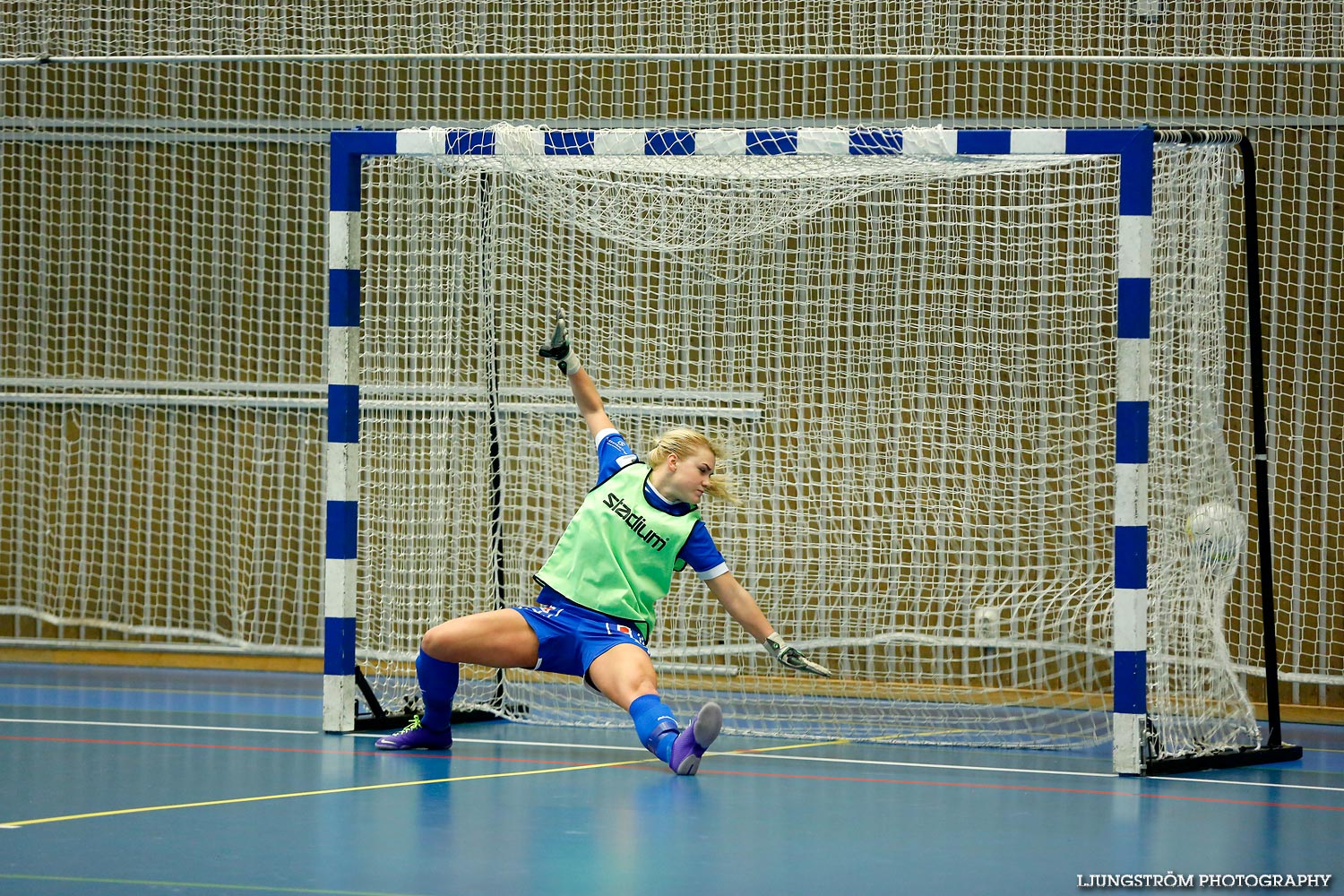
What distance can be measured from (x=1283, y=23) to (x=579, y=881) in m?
6.70

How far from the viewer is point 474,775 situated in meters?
6.16

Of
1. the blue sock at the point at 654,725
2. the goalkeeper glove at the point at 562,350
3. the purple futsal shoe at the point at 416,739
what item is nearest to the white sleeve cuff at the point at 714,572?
the blue sock at the point at 654,725

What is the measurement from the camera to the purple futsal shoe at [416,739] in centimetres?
670

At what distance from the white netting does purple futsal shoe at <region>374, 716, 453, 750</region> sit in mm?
1200

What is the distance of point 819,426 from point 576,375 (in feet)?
9.69

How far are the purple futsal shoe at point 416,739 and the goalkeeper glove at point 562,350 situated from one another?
1.54 m

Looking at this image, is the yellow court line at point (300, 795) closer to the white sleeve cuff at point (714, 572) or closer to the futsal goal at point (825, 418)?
the white sleeve cuff at point (714, 572)

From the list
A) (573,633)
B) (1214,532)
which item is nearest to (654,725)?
(573,633)

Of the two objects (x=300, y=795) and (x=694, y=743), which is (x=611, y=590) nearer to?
(x=694, y=743)

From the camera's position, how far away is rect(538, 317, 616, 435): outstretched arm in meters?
6.67

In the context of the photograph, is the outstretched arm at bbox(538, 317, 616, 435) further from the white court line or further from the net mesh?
the net mesh

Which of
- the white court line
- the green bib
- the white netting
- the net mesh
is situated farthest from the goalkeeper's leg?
the net mesh

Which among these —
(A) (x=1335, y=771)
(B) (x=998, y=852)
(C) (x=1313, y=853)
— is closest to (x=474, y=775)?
(B) (x=998, y=852)

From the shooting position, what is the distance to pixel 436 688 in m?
6.58
